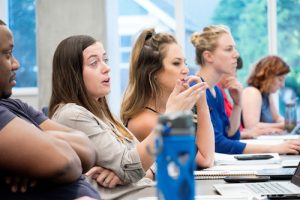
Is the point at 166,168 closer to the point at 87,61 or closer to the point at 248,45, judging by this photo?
the point at 87,61

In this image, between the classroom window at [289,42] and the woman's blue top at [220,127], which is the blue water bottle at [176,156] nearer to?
the woman's blue top at [220,127]

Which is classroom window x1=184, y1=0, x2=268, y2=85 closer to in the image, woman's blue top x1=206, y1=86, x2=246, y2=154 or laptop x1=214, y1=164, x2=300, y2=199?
woman's blue top x1=206, y1=86, x2=246, y2=154

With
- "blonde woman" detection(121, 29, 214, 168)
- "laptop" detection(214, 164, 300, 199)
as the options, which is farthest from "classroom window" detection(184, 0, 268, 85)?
"laptop" detection(214, 164, 300, 199)

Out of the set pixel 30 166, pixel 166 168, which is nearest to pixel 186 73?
pixel 30 166

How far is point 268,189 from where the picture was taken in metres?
1.51

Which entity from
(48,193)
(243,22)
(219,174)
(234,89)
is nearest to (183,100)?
(219,174)

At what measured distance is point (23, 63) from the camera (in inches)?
264

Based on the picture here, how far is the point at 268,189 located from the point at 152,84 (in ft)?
3.59

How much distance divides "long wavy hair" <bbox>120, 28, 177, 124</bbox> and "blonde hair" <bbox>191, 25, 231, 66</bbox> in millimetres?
744

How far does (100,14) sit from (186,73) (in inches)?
145

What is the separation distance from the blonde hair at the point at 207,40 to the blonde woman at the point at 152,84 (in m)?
0.66

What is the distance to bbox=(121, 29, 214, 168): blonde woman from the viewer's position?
2.40 metres

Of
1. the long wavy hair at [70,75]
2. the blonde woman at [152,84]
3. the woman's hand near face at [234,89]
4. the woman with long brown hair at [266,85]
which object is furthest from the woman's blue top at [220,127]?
the woman with long brown hair at [266,85]

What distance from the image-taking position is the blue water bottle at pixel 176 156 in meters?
0.67
